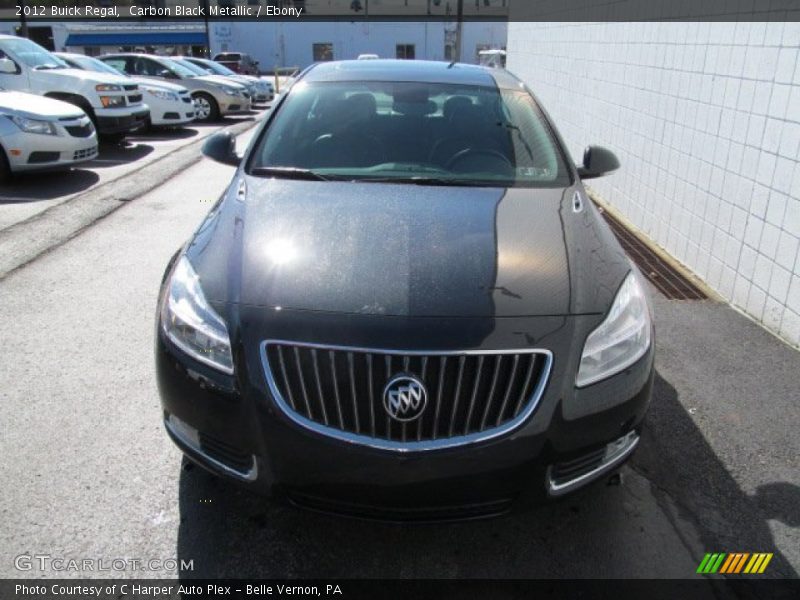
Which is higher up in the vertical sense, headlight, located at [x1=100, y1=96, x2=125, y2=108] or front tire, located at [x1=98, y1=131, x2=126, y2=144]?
headlight, located at [x1=100, y1=96, x2=125, y2=108]

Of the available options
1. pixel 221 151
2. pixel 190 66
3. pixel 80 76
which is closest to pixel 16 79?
pixel 80 76

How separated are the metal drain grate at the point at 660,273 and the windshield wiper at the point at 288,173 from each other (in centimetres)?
309

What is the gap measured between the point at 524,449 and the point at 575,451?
21 centimetres

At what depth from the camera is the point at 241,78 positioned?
66.2 feet

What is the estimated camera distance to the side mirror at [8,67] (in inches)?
409

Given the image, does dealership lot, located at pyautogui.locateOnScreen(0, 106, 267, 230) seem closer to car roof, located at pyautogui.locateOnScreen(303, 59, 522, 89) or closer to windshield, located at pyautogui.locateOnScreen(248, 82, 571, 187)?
car roof, located at pyautogui.locateOnScreen(303, 59, 522, 89)

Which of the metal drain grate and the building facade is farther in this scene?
the building facade

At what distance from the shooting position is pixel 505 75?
14.4 feet

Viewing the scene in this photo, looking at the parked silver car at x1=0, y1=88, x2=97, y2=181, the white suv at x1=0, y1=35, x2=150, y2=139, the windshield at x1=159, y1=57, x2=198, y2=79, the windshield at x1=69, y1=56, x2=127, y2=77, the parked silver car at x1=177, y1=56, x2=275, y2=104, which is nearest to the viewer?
the parked silver car at x1=0, y1=88, x2=97, y2=181

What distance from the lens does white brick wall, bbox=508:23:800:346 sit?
4371mm

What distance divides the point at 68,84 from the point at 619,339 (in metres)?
11.6

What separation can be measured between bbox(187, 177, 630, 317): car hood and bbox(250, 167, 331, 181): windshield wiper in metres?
0.08

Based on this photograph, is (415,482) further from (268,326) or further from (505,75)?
(505,75)

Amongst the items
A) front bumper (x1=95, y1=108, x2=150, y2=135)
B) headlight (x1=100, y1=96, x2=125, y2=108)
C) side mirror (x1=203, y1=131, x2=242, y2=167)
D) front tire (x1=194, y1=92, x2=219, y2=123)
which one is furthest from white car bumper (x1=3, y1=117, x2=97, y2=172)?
front tire (x1=194, y1=92, x2=219, y2=123)
